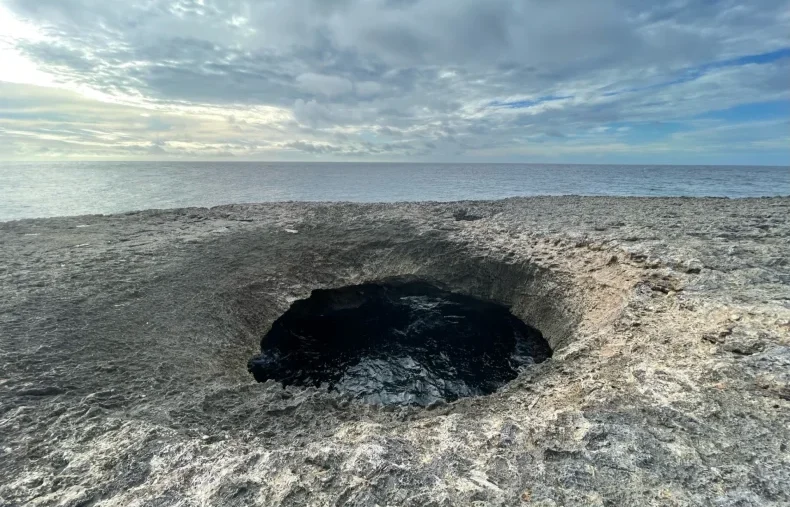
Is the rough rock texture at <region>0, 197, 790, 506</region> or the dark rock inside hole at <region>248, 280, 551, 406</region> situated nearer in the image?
the rough rock texture at <region>0, 197, 790, 506</region>

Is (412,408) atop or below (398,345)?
atop

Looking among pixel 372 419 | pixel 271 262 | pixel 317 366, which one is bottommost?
pixel 317 366

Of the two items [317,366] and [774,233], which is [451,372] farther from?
[774,233]

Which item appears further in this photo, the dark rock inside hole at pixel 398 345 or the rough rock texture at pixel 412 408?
the dark rock inside hole at pixel 398 345

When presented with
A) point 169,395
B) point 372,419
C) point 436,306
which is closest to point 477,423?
point 372,419

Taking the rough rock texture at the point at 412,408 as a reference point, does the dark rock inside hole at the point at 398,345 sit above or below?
below
